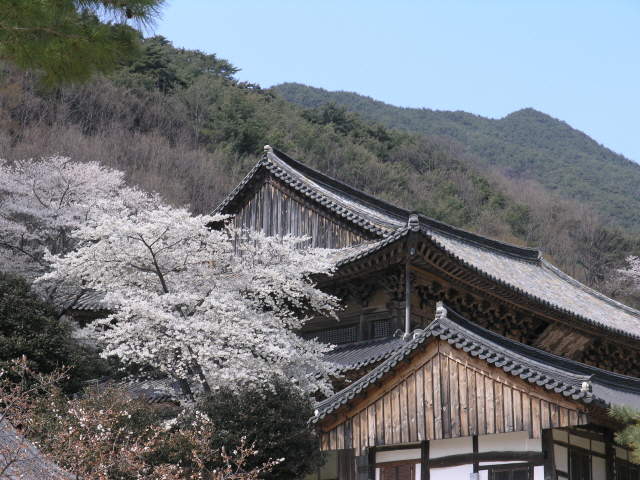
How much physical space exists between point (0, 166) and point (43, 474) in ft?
63.5

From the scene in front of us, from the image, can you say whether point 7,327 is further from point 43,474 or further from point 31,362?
point 43,474

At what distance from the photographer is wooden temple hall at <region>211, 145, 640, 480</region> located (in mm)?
9992

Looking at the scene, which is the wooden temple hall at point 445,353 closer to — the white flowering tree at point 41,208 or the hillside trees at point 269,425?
the hillside trees at point 269,425

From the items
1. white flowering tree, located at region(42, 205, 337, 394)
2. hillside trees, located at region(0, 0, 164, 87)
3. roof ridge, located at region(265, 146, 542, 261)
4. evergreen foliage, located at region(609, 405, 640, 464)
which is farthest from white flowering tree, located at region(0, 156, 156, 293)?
evergreen foliage, located at region(609, 405, 640, 464)

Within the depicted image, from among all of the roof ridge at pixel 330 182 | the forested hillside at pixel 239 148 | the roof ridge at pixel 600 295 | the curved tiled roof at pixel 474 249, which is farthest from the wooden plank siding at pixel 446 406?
the forested hillside at pixel 239 148

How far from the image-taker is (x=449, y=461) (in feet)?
35.1

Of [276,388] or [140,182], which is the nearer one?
[276,388]

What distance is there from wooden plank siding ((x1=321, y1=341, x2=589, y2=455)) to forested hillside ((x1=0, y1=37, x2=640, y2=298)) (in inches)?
1070

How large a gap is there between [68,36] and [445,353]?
21.9 ft

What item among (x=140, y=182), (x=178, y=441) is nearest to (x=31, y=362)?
(x=178, y=441)

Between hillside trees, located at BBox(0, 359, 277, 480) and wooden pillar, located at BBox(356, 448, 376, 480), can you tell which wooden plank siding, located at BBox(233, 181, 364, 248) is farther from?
wooden pillar, located at BBox(356, 448, 376, 480)

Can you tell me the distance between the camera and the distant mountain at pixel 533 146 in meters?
70.2

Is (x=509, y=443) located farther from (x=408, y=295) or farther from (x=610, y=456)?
(x=408, y=295)

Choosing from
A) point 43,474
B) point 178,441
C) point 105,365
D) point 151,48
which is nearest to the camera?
point 43,474
